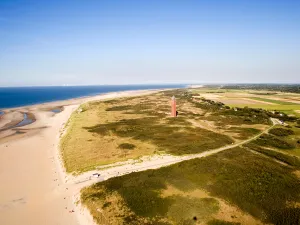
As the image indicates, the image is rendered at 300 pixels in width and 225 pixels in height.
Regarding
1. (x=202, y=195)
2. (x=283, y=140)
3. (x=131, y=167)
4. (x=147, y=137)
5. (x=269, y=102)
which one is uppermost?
(x=269, y=102)

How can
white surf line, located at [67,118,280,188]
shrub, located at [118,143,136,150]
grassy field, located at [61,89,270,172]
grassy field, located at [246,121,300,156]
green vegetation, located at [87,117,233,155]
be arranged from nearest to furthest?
white surf line, located at [67,118,280,188] < grassy field, located at [61,89,270,172] < grassy field, located at [246,121,300,156] < green vegetation, located at [87,117,233,155] < shrub, located at [118,143,136,150]

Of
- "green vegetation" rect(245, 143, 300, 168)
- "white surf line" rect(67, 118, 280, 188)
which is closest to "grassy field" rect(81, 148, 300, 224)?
"white surf line" rect(67, 118, 280, 188)

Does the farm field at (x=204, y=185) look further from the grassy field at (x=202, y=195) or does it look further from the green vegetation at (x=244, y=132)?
the green vegetation at (x=244, y=132)

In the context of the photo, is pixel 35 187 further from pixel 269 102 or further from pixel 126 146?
pixel 269 102

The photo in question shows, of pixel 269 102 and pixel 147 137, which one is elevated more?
pixel 269 102

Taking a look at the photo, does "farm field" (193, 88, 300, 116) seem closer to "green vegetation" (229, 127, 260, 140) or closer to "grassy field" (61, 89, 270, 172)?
"grassy field" (61, 89, 270, 172)

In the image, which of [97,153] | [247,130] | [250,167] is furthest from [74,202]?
[247,130]

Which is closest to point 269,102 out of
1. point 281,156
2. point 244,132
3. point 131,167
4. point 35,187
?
point 244,132

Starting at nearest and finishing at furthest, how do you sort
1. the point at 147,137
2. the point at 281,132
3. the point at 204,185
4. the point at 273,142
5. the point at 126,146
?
the point at 204,185
the point at 126,146
the point at 273,142
the point at 147,137
the point at 281,132

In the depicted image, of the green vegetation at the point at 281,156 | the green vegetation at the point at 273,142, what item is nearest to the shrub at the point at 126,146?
the green vegetation at the point at 281,156
